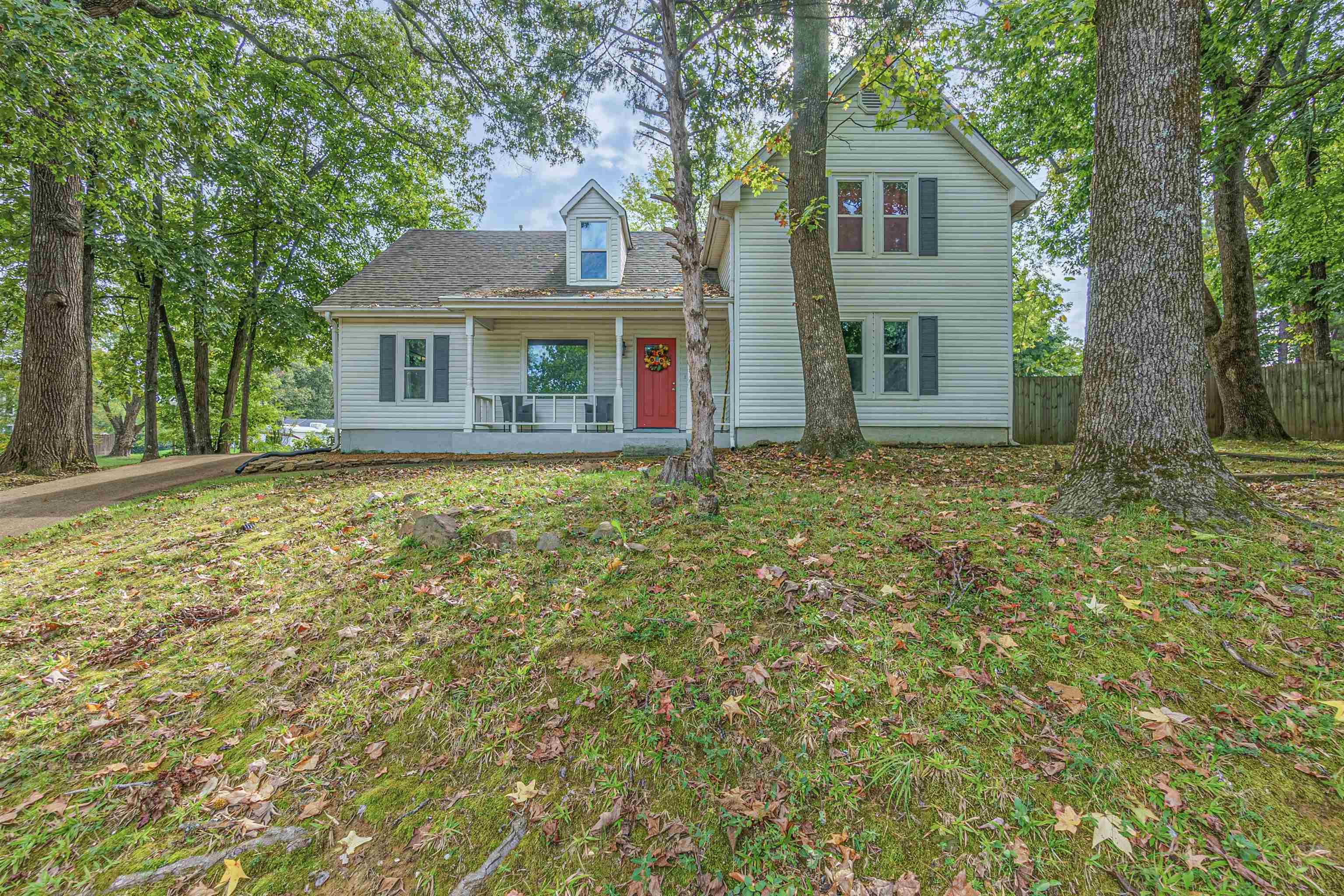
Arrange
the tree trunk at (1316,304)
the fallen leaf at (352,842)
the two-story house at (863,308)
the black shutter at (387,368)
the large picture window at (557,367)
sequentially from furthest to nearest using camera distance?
the large picture window at (557,367) < the black shutter at (387,368) < the tree trunk at (1316,304) < the two-story house at (863,308) < the fallen leaf at (352,842)

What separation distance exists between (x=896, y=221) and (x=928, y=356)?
2.89m

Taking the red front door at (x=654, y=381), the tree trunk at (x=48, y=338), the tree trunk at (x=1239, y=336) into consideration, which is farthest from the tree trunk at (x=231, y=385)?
the tree trunk at (x=1239, y=336)

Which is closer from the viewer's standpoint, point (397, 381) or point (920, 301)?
point (920, 301)

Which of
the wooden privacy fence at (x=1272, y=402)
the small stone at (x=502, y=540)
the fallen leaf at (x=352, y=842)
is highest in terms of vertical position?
the wooden privacy fence at (x=1272, y=402)

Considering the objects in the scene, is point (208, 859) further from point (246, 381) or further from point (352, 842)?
point (246, 381)

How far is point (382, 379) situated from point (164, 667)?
10222 millimetres

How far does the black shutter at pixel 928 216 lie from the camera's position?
10641 millimetres

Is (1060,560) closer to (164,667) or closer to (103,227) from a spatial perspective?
(164,667)

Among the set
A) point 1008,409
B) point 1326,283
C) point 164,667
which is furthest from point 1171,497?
point 1326,283

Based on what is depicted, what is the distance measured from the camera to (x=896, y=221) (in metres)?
10.7

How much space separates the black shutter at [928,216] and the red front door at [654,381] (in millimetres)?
5710

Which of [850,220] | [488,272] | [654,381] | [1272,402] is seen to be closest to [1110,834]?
[850,220]

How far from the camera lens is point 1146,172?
3.93 m

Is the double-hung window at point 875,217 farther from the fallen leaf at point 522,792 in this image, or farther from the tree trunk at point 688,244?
the fallen leaf at point 522,792
